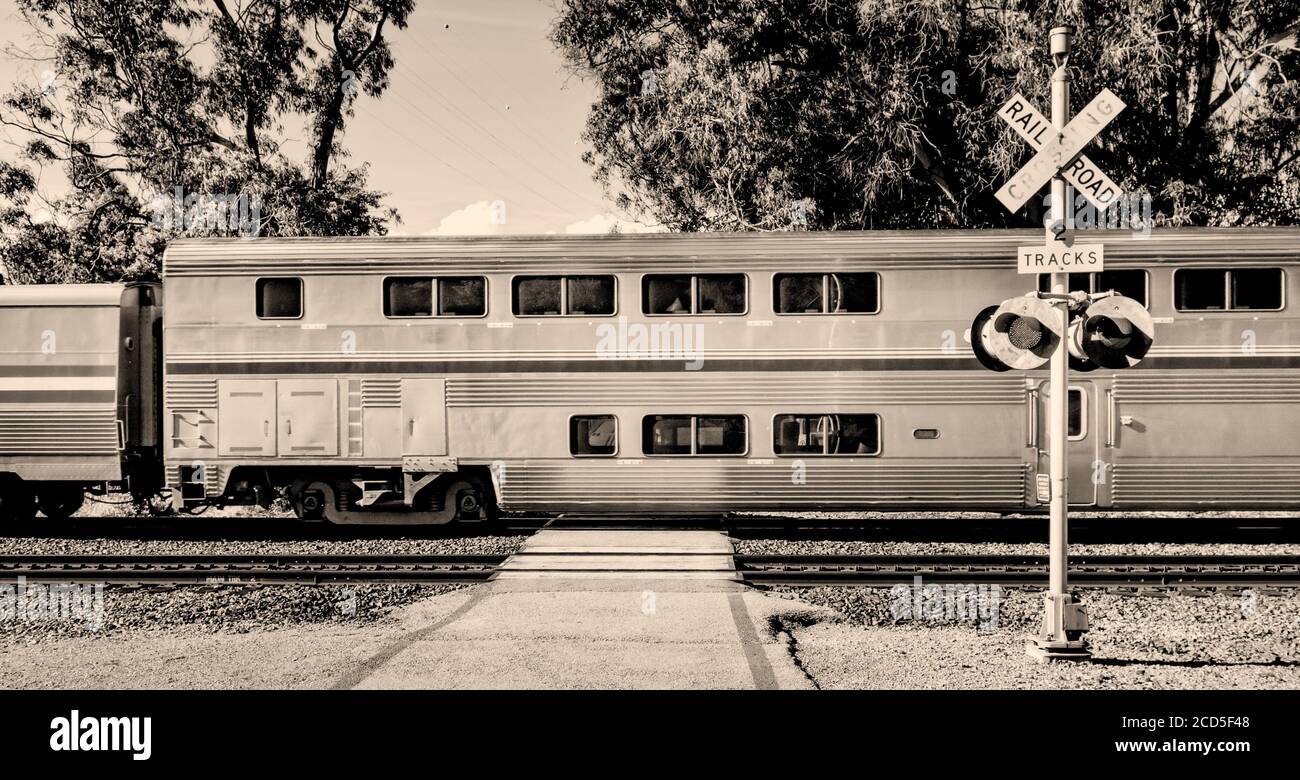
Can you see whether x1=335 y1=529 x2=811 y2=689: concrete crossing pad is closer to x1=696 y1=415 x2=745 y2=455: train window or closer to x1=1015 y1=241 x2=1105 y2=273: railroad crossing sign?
x1=696 y1=415 x2=745 y2=455: train window

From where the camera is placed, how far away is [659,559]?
38.6ft

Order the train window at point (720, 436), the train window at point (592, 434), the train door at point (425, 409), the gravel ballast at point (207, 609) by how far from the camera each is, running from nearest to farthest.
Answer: the gravel ballast at point (207, 609) → the train window at point (720, 436) → the train window at point (592, 434) → the train door at point (425, 409)

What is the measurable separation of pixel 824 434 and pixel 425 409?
5.16 m

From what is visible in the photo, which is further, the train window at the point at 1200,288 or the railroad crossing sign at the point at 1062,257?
the train window at the point at 1200,288

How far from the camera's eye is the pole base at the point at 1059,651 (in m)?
7.51

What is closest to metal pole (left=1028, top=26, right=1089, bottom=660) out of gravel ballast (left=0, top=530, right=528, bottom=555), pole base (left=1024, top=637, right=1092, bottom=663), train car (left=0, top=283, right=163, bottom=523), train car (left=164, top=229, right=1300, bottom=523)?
pole base (left=1024, top=637, right=1092, bottom=663)

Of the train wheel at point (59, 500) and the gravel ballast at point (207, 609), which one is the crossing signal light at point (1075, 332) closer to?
the gravel ballast at point (207, 609)

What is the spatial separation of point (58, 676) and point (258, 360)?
20.8 feet

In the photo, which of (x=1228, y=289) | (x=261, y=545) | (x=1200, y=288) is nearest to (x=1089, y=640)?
(x=1200, y=288)

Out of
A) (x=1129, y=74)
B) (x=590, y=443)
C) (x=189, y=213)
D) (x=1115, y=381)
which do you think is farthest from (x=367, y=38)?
(x=1115, y=381)

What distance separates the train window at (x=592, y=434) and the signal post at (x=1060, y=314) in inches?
241

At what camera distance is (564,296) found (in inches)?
510

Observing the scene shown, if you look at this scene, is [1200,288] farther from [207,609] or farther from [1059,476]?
[207,609]

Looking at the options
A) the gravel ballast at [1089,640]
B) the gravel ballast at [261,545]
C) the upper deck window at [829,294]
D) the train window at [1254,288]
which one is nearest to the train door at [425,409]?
the gravel ballast at [261,545]
